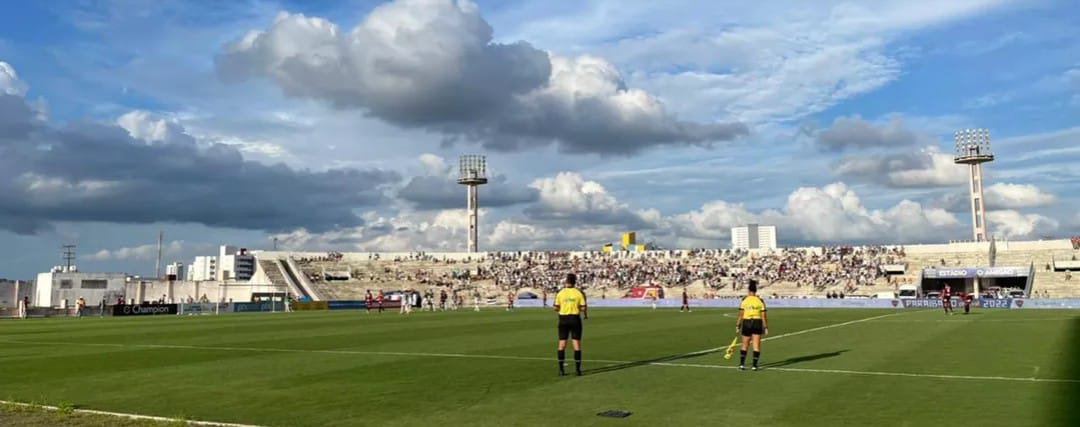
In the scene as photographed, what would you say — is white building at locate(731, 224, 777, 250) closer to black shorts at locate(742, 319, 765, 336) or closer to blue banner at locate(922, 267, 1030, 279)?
blue banner at locate(922, 267, 1030, 279)

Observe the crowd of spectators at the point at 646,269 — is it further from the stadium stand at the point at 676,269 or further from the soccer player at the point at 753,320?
the soccer player at the point at 753,320

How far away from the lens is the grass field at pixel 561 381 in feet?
34.9

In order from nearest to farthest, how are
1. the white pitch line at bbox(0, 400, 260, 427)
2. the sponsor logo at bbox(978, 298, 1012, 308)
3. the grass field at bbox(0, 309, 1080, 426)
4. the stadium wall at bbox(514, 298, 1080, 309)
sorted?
the white pitch line at bbox(0, 400, 260, 427), the grass field at bbox(0, 309, 1080, 426), the stadium wall at bbox(514, 298, 1080, 309), the sponsor logo at bbox(978, 298, 1012, 308)

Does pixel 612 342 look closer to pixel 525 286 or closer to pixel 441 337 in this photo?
pixel 441 337

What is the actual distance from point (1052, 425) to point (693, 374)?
254 inches

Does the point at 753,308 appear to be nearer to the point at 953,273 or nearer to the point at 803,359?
the point at 803,359

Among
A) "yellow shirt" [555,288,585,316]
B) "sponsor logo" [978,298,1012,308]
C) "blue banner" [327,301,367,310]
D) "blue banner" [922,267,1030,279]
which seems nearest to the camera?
"yellow shirt" [555,288,585,316]

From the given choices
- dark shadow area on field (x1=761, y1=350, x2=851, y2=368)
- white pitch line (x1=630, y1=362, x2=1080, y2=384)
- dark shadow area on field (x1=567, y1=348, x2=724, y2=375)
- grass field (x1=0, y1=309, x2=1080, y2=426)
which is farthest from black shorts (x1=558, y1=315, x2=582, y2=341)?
Result: dark shadow area on field (x1=761, y1=350, x2=851, y2=368)

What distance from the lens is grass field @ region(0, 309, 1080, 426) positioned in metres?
10.6

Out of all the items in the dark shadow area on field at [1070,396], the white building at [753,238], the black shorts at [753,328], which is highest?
the white building at [753,238]

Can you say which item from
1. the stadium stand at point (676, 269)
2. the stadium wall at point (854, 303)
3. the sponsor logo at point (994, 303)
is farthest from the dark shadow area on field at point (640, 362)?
the stadium stand at point (676, 269)

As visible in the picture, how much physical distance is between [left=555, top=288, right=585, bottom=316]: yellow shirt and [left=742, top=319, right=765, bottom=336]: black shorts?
11.1 feet

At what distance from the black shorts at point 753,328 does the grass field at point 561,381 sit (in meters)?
0.88

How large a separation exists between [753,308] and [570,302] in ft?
12.1
